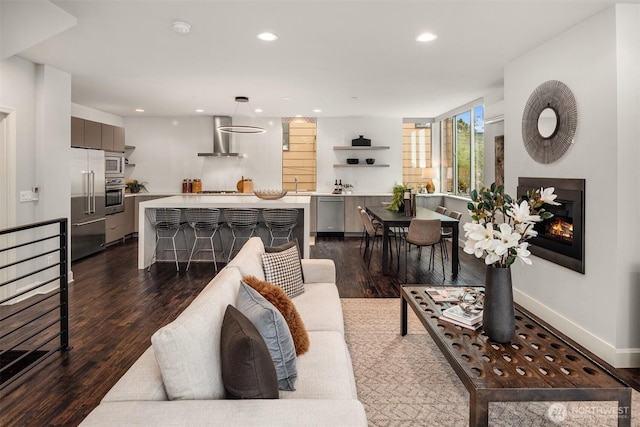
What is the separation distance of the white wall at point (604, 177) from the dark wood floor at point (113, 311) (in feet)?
1.23

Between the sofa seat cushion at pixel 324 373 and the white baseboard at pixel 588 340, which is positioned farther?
the white baseboard at pixel 588 340

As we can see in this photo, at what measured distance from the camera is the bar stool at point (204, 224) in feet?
18.7

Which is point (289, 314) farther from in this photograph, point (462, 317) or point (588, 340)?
point (588, 340)

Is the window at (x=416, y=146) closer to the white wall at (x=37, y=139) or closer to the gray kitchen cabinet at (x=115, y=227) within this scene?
the gray kitchen cabinet at (x=115, y=227)

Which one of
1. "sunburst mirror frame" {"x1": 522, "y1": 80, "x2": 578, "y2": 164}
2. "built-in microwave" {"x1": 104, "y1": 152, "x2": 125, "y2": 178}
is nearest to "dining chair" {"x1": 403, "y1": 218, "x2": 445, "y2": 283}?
"sunburst mirror frame" {"x1": 522, "y1": 80, "x2": 578, "y2": 164}

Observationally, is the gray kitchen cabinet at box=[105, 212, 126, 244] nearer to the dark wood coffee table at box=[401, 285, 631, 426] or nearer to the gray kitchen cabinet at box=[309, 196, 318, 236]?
the gray kitchen cabinet at box=[309, 196, 318, 236]

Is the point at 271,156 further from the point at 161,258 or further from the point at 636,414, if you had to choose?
the point at 636,414

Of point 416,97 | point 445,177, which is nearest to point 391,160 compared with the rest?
point 445,177

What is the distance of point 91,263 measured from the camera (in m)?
6.01

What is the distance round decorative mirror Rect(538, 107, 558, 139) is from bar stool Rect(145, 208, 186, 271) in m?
4.49

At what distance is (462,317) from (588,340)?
59.6 inches

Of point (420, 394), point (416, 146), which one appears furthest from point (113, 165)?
point (420, 394)

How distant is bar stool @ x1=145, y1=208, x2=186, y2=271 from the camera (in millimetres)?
5707

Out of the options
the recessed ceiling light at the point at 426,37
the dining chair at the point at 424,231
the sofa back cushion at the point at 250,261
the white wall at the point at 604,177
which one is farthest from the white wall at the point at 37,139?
the white wall at the point at 604,177
